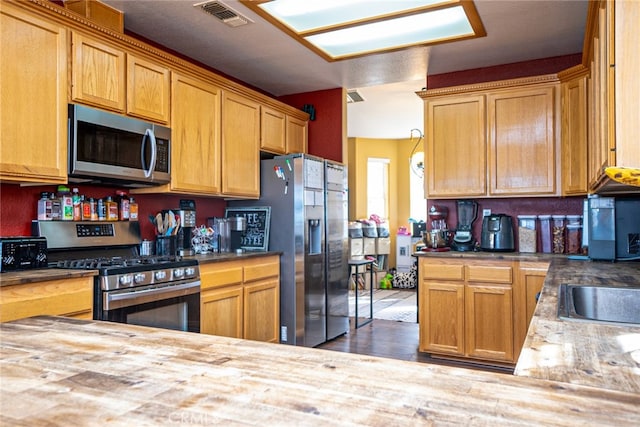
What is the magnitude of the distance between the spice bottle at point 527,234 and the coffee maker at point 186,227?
2.69m

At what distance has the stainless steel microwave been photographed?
8.64 feet

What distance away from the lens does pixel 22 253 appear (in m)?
2.42

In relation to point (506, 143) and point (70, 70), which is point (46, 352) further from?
point (506, 143)

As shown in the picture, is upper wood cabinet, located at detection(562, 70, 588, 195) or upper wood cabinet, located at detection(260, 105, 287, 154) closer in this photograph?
upper wood cabinet, located at detection(562, 70, 588, 195)

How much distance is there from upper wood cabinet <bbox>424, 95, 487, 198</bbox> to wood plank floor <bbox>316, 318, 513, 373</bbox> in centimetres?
136

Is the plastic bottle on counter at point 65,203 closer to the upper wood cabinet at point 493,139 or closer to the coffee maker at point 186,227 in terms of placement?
the coffee maker at point 186,227

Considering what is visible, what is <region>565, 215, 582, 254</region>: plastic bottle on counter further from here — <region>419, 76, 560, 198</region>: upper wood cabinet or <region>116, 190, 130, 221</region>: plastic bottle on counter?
<region>116, 190, 130, 221</region>: plastic bottle on counter

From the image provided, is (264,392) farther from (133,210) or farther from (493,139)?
(493,139)

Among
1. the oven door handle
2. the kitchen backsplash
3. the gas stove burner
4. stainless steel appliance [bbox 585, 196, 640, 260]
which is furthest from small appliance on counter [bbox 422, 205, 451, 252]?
the gas stove burner

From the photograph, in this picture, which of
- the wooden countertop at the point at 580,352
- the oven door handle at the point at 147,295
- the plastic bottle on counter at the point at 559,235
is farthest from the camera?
the plastic bottle on counter at the point at 559,235

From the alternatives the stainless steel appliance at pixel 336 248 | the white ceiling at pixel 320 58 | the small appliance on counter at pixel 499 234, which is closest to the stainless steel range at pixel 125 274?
the white ceiling at pixel 320 58

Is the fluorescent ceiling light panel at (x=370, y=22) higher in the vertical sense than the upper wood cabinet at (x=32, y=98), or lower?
higher

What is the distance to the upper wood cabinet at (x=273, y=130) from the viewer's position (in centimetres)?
423

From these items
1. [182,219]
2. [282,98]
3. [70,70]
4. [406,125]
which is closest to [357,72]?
[282,98]
